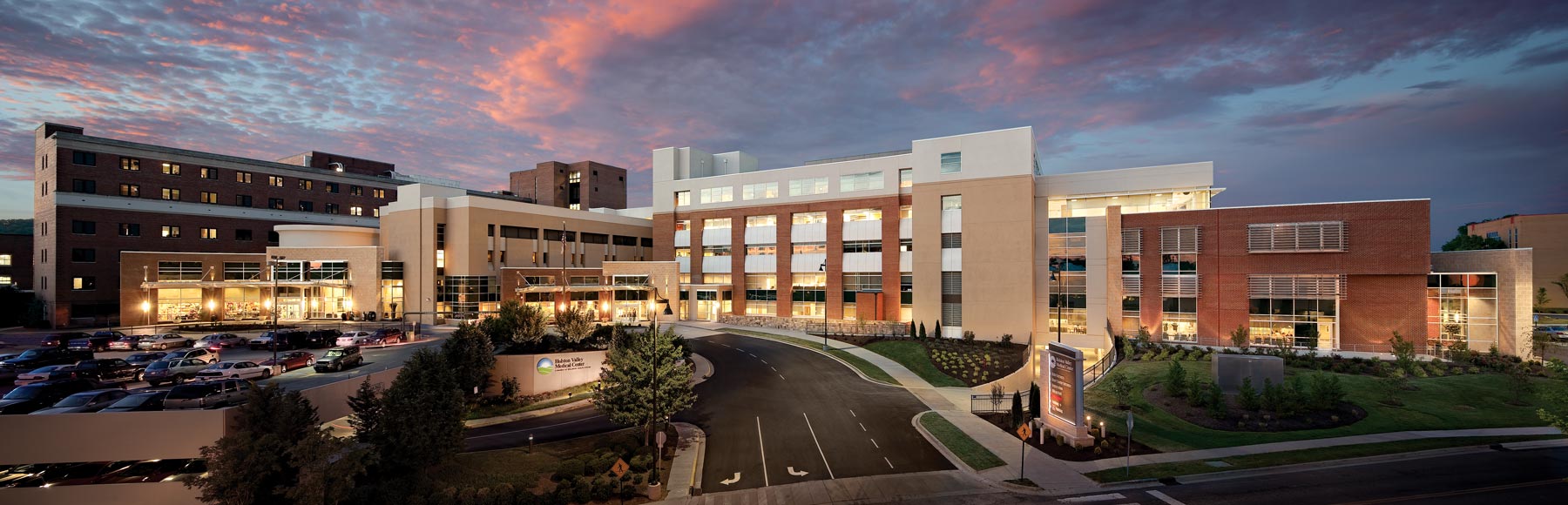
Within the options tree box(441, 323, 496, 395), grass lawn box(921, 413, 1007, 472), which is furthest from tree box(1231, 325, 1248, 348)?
tree box(441, 323, 496, 395)

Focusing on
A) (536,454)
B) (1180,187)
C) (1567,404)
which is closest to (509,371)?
(536,454)

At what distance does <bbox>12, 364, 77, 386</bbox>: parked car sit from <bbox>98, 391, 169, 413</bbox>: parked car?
13.5 meters

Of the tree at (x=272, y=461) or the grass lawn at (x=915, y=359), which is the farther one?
the grass lawn at (x=915, y=359)

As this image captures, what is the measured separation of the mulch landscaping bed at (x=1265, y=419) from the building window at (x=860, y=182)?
3827cm

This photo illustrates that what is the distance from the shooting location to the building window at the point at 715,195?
244 feet

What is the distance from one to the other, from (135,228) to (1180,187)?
10950cm

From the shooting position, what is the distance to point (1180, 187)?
174ft

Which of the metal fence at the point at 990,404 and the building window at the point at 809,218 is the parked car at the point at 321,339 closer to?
the building window at the point at 809,218

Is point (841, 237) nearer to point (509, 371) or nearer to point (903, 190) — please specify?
point (903, 190)

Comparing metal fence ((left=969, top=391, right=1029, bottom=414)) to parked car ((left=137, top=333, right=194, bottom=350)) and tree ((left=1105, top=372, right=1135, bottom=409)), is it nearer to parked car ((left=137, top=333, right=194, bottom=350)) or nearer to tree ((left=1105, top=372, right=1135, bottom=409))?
tree ((left=1105, top=372, right=1135, bottom=409))

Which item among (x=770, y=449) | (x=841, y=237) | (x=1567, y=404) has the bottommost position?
(x=770, y=449)

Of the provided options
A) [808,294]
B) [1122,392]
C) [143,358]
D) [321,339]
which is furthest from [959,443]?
[143,358]

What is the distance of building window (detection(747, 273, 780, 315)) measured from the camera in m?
72.0

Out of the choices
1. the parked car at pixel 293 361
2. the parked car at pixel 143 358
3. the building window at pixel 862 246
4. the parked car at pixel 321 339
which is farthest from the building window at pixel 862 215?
the parked car at pixel 143 358
